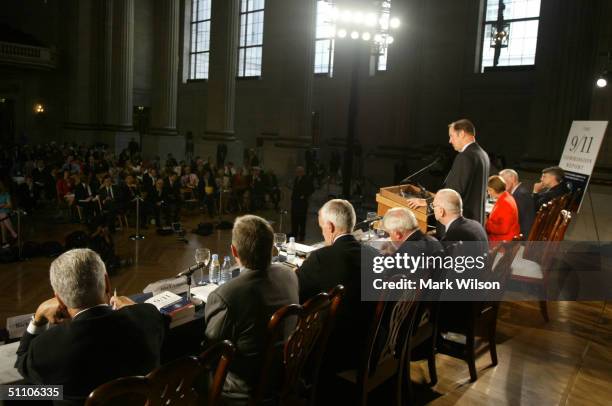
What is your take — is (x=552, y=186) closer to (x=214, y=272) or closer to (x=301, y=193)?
(x=301, y=193)

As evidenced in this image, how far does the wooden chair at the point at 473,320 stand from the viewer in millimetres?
3967

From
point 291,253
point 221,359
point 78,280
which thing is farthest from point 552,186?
point 78,280

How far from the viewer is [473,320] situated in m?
3.97

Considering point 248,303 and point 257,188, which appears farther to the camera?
point 257,188

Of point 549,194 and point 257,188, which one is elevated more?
point 549,194

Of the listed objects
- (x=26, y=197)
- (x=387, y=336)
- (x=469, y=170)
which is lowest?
(x=26, y=197)

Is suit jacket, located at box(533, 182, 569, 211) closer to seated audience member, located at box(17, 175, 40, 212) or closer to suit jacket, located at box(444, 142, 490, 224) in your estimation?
suit jacket, located at box(444, 142, 490, 224)

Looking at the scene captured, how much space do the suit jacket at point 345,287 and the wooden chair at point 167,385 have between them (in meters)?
1.19

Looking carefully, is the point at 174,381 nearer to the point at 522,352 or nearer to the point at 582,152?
the point at 522,352

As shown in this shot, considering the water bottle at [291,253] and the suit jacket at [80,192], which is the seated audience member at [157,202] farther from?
the water bottle at [291,253]

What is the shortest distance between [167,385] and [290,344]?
0.85 meters

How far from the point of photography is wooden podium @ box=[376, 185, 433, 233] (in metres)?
4.92

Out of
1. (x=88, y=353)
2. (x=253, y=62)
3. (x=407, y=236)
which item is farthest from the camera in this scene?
(x=253, y=62)

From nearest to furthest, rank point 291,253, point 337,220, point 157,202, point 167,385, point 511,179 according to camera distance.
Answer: point 167,385 < point 337,220 < point 291,253 < point 511,179 < point 157,202
